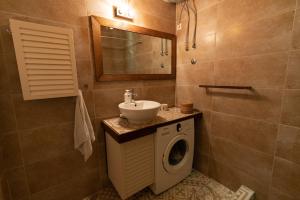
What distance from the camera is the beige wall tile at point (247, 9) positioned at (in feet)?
3.47

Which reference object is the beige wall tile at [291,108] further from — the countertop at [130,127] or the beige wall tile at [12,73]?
the beige wall tile at [12,73]

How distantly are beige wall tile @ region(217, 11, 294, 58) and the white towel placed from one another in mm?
1448

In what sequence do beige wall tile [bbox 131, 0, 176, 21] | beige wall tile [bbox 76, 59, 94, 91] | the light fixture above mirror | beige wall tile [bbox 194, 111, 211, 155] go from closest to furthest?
beige wall tile [bbox 76, 59, 94, 91], the light fixture above mirror, beige wall tile [bbox 131, 0, 176, 21], beige wall tile [bbox 194, 111, 211, 155]

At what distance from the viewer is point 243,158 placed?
1418mm

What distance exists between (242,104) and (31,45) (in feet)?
5.96

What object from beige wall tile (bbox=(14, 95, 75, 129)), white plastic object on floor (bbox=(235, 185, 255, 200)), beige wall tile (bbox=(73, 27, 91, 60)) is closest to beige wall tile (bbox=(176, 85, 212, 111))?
white plastic object on floor (bbox=(235, 185, 255, 200))

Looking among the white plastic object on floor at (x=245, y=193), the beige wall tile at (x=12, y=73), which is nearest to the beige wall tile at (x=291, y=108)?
the white plastic object on floor at (x=245, y=193)

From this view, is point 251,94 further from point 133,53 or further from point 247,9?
point 133,53

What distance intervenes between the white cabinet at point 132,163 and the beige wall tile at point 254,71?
969 mm

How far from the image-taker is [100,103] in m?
1.46

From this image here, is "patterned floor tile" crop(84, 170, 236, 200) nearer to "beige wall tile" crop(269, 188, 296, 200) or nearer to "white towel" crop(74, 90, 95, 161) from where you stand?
"beige wall tile" crop(269, 188, 296, 200)

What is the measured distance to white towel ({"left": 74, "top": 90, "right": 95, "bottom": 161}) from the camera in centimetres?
126

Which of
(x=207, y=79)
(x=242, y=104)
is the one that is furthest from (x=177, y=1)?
(x=242, y=104)

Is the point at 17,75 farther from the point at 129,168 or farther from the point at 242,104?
the point at 242,104
